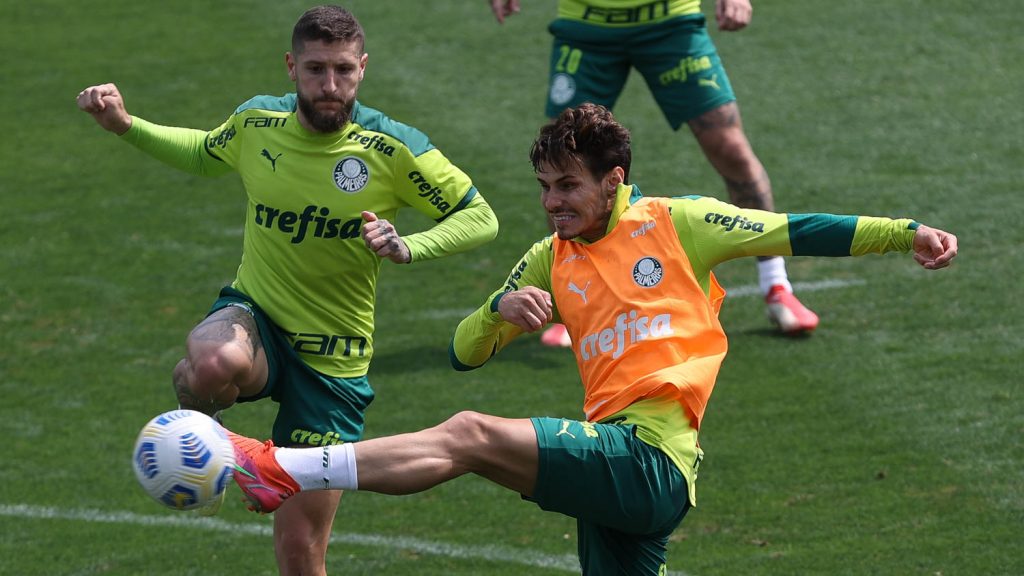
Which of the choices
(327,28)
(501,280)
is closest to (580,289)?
(327,28)

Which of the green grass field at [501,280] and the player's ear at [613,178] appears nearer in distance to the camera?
the player's ear at [613,178]

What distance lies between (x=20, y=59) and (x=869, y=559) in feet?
34.3

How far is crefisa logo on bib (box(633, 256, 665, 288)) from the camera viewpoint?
6.10 meters

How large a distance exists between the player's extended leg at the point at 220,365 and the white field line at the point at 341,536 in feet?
5.00

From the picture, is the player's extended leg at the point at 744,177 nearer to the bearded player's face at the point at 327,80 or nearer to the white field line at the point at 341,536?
the white field line at the point at 341,536

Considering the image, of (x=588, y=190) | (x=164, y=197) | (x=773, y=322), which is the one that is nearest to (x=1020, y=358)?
(x=773, y=322)

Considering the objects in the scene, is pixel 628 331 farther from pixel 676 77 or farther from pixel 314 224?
pixel 676 77

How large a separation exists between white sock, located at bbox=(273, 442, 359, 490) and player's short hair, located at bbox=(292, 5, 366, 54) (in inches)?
76.2

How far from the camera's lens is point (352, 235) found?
6871 mm

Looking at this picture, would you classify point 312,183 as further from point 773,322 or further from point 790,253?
point 773,322

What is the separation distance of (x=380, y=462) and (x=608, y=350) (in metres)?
1.02

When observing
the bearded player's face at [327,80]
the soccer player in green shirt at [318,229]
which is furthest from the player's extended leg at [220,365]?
the bearded player's face at [327,80]

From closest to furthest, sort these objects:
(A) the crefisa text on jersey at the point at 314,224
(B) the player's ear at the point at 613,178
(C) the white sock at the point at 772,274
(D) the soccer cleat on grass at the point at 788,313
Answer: (B) the player's ear at the point at 613,178
(A) the crefisa text on jersey at the point at 314,224
(D) the soccer cleat on grass at the point at 788,313
(C) the white sock at the point at 772,274

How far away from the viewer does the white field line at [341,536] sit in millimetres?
7672
